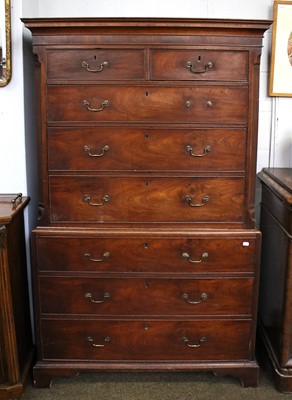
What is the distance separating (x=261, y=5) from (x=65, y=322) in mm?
2184

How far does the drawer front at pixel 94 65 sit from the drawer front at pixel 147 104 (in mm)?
54

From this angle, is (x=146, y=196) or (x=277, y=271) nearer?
(x=146, y=196)

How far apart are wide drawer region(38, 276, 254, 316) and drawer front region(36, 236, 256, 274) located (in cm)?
6

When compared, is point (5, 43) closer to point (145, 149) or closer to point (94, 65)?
point (94, 65)

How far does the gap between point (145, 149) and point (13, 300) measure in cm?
102

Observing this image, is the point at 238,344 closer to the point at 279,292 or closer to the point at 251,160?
the point at 279,292

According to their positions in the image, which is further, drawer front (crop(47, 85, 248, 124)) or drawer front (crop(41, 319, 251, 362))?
drawer front (crop(41, 319, 251, 362))

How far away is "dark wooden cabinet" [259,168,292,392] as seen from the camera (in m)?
2.49

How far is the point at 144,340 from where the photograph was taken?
103 inches

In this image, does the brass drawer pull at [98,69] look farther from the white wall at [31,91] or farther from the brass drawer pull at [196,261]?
the brass drawer pull at [196,261]

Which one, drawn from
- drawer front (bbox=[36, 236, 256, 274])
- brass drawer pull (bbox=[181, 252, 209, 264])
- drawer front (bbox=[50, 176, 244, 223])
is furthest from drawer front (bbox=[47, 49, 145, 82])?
brass drawer pull (bbox=[181, 252, 209, 264])

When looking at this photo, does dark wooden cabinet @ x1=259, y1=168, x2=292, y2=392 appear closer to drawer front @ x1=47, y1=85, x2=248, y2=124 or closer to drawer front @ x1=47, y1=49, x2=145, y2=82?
drawer front @ x1=47, y1=85, x2=248, y2=124

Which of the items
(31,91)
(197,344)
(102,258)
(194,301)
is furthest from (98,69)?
(197,344)

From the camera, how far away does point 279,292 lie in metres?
2.60
